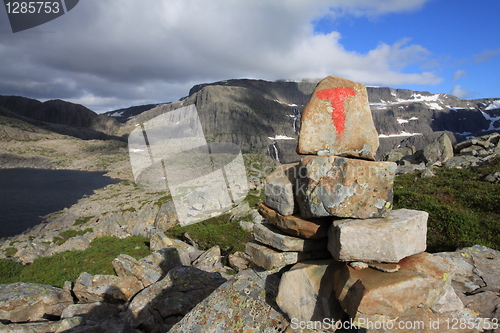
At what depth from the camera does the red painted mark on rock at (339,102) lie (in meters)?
7.22

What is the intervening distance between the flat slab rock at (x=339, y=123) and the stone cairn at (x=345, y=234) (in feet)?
0.09

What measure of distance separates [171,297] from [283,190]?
762cm

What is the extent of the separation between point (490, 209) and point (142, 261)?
20.6 metres

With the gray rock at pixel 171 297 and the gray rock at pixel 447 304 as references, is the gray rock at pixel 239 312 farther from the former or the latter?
the gray rock at pixel 171 297

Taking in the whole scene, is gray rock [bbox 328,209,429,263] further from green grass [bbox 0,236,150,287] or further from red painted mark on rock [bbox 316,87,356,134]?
green grass [bbox 0,236,150,287]

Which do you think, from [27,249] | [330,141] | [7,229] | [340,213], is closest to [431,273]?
[340,213]

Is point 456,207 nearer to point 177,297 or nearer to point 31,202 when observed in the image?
point 177,297

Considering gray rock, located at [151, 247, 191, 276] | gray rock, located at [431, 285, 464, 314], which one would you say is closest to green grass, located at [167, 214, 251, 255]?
gray rock, located at [151, 247, 191, 276]

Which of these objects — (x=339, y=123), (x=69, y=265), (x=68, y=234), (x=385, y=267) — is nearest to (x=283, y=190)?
(x=339, y=123)

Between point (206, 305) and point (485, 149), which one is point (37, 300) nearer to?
point (206, 305)

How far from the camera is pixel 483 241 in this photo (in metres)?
12.2

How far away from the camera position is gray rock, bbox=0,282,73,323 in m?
12.4

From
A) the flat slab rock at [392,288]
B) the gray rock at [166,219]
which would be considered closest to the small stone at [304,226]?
the flat slab rock at [392,288]

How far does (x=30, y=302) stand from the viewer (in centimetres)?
1301
